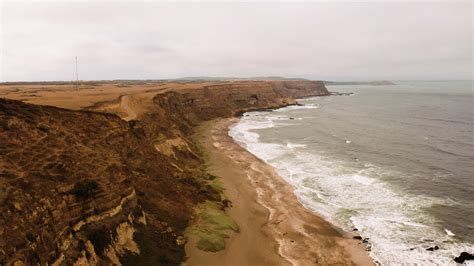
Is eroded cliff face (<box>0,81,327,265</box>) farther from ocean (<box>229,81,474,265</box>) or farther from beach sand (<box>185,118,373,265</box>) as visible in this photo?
ocean (<box>229,81,474,265</box>)

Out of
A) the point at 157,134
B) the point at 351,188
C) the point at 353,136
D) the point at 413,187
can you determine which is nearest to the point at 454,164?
the point at 413,187

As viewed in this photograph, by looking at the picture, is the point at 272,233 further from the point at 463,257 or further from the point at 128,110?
the point at 128,110

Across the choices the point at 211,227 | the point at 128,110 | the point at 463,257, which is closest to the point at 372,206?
the point at 463,257

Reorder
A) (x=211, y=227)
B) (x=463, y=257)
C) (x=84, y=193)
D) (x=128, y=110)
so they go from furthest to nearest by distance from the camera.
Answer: (x=128, y=110), (x=211, y=227), (x=463, y=257), (x=84, y=193)

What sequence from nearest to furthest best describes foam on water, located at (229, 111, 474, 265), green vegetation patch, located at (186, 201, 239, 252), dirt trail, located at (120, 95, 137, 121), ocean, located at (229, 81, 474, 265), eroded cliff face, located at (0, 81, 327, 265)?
eroded cliff face, located at (0, 81, 327, 265), green vegetation patch, located at (186, 201, 239, 252), foam on water, located at (229, 111, 474, 265), ocean, located at (229, 81, 474, 265), dirt trail, located at (120, 95, 137, 121)

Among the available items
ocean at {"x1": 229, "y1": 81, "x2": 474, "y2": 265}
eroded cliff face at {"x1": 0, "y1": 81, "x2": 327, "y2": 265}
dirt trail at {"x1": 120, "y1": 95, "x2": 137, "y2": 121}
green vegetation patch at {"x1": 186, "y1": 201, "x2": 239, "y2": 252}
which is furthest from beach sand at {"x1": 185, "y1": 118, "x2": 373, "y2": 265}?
dirt trail at {"x1": 120, "y1": 95, "x2": 137, "y2": 121}

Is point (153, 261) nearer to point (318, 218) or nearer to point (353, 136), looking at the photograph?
point (318, 218)

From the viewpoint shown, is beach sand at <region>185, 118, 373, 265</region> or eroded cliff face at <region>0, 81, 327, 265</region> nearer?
eroded cliff face at <region>0, 81, 327, 265</region>
